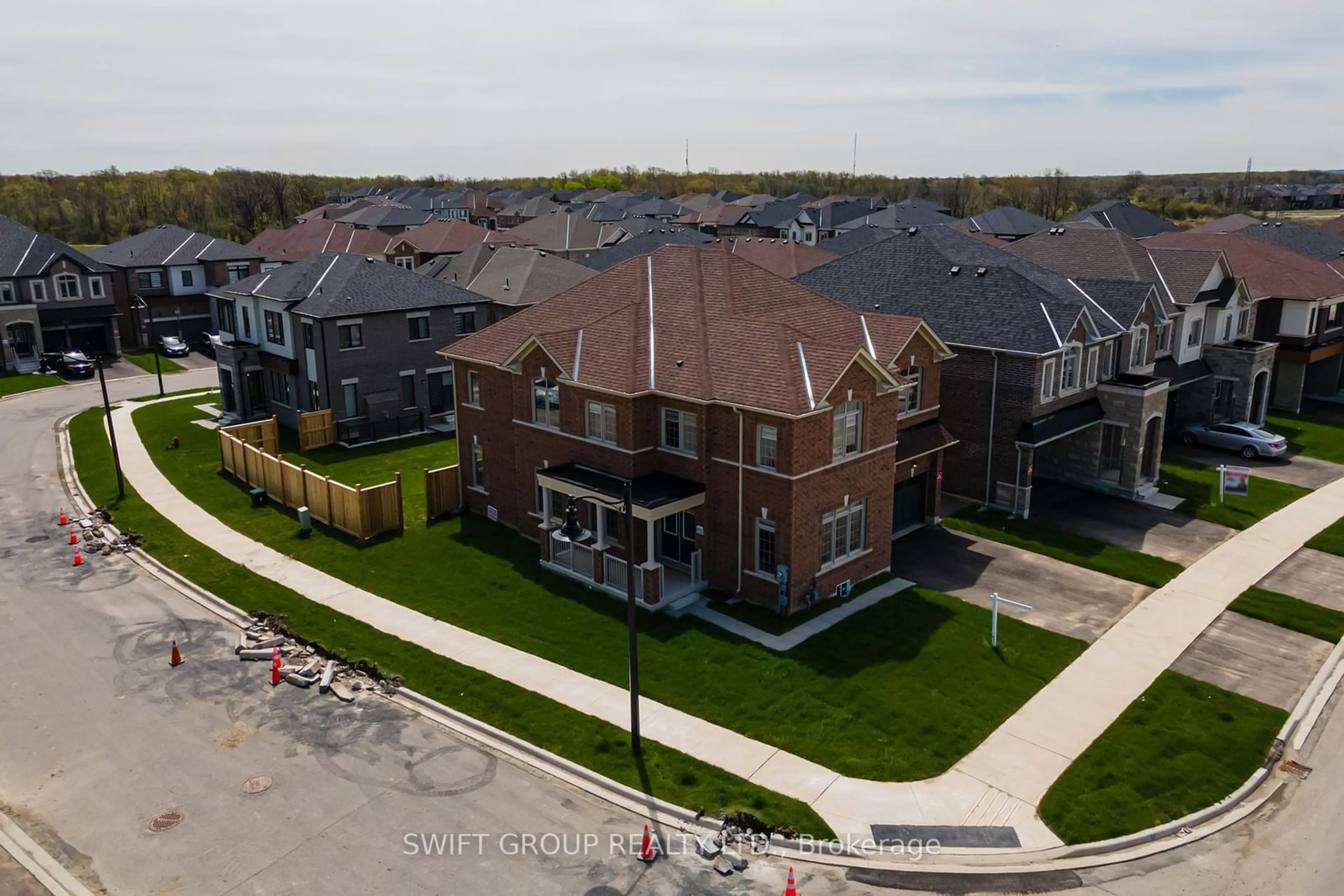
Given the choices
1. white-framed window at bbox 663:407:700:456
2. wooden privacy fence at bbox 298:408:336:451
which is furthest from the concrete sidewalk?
wooden privacy fence at bbox 298:408:336:451

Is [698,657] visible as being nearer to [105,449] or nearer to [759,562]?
[759,562]

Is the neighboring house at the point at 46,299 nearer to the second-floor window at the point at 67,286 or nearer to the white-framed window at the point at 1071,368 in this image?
the second-floor window at the point at 67,286

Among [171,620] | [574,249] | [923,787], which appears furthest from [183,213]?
[923,787]

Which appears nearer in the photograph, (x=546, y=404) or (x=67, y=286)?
(x=546, y=404)

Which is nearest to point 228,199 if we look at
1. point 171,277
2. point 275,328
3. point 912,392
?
point 171,277

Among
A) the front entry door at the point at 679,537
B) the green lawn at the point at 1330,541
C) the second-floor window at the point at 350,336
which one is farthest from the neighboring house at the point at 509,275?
the green lawn at the point at 1330,541

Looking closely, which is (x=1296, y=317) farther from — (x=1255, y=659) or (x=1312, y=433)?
(x=1255, y=659)
